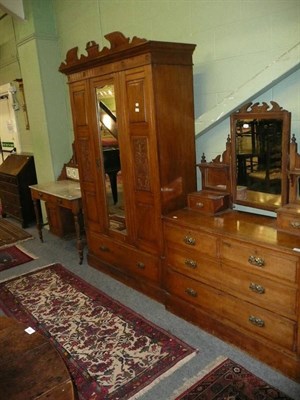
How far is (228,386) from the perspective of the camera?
196 centimetres

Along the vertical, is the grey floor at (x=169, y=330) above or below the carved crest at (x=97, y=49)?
below

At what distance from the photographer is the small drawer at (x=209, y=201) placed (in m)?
2.53

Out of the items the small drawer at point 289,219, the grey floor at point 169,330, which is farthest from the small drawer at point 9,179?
the small drawer at point 289,219

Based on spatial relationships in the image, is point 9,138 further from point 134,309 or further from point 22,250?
point 134,309

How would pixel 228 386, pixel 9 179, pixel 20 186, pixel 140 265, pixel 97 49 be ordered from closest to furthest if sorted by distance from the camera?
pixel 228 386
pixel 97 49
pixel 140 265
pixel 20 186
pixel 9 179

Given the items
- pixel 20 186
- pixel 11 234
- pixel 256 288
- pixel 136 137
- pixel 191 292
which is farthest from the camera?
pixel 20 186

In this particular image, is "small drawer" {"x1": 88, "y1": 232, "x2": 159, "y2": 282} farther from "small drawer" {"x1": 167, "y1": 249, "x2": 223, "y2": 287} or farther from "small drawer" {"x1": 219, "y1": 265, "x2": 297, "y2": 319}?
"small drawer" {"x1": 219, "y1": 265, "x2": 297, "y2": 319}

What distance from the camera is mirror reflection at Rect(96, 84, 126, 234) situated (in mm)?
2831

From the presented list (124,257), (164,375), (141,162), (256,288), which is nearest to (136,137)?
(141,162)

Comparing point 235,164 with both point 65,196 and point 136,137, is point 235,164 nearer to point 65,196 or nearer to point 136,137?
point 136,137

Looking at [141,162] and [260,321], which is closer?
[260,321]

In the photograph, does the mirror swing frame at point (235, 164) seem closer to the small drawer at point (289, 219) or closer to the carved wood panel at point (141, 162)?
the small drawer at point (289, 219)

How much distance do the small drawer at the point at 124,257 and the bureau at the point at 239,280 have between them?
0.21 metres

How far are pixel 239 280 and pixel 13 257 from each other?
293 centimetres
